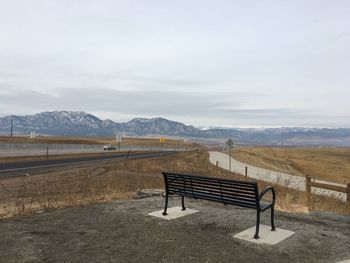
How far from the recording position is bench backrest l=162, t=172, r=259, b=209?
7492mm

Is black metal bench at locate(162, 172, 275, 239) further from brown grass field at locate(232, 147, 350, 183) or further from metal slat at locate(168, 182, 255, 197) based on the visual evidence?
brown grass field at locate(232, 147, 350, 183)

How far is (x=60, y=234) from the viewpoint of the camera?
7512 mm

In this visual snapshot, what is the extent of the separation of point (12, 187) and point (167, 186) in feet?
43.4

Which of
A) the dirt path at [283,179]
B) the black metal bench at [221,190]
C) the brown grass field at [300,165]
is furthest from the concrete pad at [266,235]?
the brown grass field at [300,165]

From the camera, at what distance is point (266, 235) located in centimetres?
741

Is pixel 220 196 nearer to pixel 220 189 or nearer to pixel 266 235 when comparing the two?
pixel 220 189

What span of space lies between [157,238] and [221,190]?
1.72 m

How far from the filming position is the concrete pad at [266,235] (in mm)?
7035

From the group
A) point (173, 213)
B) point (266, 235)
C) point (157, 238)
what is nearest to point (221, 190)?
point (266, 235)

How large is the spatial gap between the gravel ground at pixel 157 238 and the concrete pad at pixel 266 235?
16 cm

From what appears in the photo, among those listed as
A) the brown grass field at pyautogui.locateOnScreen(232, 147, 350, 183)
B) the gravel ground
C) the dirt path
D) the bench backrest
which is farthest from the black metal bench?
the brown grass field at pyautogui.locateOnScreen(232, 147, 350, 183)

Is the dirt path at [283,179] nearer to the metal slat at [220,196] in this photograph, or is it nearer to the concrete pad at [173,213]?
the concrete pad at [173,213]

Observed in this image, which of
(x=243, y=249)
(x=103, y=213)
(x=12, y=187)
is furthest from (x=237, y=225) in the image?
(x=12, y=187)

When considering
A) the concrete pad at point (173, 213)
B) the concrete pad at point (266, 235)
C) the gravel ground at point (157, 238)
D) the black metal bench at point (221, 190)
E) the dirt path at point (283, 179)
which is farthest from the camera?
the dirt path at point (283, 179)
